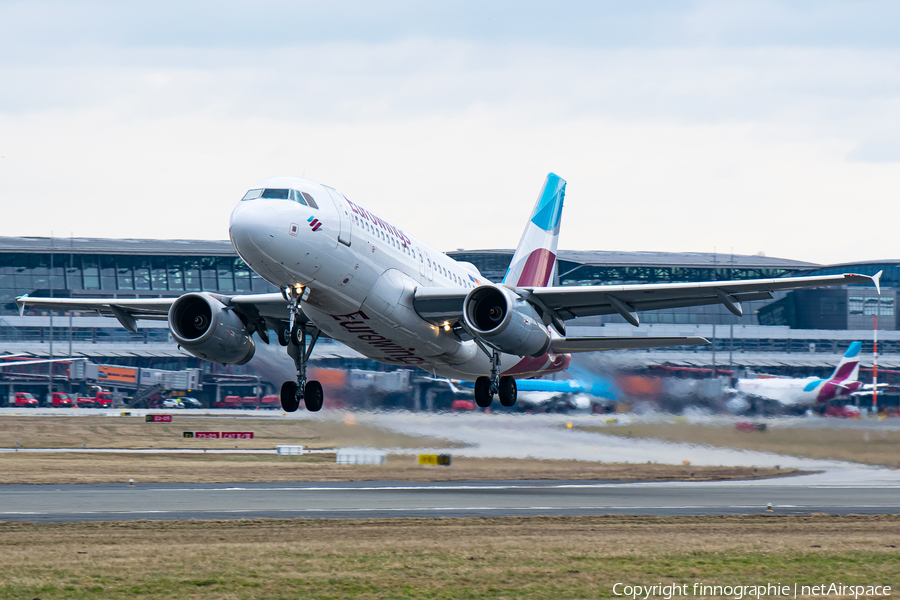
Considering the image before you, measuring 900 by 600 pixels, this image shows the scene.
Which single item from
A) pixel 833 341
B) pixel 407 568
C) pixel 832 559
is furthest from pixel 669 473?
pixel 833 341

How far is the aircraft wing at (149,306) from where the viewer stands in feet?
98.2

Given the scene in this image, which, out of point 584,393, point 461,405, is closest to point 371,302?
point 584,393

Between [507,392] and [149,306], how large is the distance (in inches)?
472

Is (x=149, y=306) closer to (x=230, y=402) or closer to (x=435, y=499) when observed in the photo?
(x=435, y=499)

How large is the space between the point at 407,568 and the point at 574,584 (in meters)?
3.19

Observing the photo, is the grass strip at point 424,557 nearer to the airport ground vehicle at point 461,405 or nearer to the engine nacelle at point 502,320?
the engine nacelle at point 502,320

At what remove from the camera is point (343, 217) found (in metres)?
26.2

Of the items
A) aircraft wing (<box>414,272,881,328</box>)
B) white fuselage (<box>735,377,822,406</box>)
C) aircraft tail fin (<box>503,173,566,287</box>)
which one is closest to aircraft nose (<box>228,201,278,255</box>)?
aircraft wing (<box>414,272,881,328</box>)

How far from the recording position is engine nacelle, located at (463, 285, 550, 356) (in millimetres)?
28062

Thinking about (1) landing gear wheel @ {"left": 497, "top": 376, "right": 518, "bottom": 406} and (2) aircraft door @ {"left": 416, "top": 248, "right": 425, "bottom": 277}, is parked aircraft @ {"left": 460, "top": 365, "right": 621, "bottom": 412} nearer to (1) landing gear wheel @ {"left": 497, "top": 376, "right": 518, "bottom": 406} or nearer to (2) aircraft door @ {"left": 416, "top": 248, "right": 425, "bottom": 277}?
(1) landing gear wheel @ {"left": 497, "top": 376, "right": 518, "bottom": 406}

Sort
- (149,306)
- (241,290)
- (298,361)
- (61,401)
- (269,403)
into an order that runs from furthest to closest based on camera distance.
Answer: (241,290) < (269,403) < (61,401) < (149,306) < (298,361)

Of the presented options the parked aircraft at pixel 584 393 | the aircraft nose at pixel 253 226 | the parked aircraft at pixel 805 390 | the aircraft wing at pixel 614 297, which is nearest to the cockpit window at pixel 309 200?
the aircraft nose at pixel 253 226

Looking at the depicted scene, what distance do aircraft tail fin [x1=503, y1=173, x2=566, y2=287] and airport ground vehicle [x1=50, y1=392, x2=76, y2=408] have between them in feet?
203

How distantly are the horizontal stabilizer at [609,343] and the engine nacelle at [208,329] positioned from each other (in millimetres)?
10801
